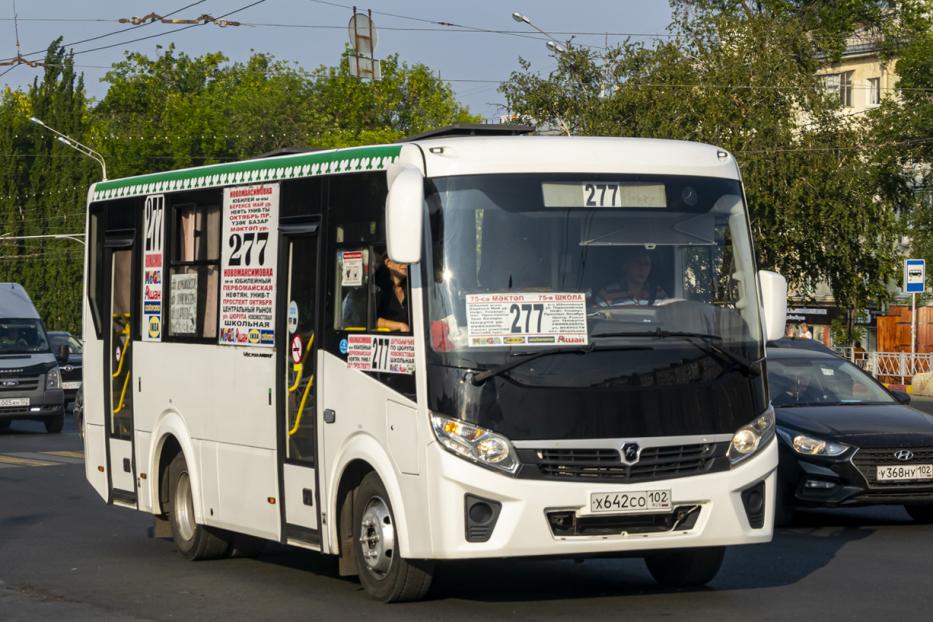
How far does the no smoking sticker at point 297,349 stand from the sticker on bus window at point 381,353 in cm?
65

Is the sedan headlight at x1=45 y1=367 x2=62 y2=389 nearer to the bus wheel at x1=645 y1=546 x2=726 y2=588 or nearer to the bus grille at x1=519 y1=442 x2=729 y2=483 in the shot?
the bus wheel at x1=645 y1=546 x2=726 y2=588

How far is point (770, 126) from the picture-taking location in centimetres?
4478

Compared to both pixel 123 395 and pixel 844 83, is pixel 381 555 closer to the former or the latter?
pixel 123 395

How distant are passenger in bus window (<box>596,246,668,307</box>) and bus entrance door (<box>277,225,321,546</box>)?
1996 millimetres

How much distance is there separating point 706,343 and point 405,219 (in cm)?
182

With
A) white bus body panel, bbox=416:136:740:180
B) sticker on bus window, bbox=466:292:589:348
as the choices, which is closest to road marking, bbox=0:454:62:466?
white bus body panel, bbox=416:136:740:180

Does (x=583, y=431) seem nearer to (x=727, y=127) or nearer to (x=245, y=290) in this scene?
(x=245, y=290)

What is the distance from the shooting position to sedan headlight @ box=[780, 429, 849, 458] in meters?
13.9

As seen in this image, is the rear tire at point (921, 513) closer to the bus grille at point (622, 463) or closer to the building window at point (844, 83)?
the bus grille at point (622, 463)

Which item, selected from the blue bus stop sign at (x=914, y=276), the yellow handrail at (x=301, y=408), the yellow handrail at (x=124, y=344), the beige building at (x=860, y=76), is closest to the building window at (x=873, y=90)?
the beige building at (x=860, y=76)

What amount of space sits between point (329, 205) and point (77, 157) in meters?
80.8

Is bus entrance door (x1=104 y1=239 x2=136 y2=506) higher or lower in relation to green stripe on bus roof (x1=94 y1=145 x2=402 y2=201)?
lower

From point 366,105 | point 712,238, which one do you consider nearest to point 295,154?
point 712,238

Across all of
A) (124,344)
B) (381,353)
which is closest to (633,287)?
(381,353)
